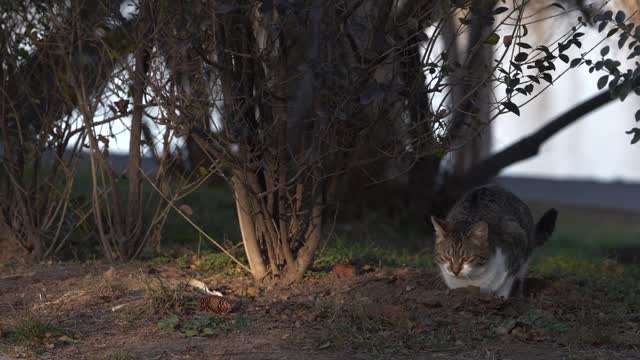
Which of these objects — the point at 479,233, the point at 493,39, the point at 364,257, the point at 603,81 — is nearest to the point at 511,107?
the point at 493,39

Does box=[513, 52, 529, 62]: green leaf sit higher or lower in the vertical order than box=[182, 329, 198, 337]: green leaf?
higher

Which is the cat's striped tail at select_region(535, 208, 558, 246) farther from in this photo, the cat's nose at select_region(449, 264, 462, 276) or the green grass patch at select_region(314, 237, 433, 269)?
the cat's nose at select_region(449, 264, 462, 276)

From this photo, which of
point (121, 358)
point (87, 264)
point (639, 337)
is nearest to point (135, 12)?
point (87, 264)

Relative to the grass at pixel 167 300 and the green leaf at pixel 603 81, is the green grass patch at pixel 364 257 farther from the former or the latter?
the green leaf at pixel 603 81

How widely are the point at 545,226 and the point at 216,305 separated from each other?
8.88 feet

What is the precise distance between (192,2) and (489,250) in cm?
241

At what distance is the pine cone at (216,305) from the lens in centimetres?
584

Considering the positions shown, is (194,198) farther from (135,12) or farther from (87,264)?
(135,12)

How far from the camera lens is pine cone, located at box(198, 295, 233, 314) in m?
5.84

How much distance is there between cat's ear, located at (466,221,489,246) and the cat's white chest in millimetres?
127

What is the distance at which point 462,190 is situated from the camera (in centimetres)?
1171

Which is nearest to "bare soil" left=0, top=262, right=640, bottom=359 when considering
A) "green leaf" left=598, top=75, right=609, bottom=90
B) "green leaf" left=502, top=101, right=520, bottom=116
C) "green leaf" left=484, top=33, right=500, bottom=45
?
"green leaf" left=502, top=101, right=520, bottom=116

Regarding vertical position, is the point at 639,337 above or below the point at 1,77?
below

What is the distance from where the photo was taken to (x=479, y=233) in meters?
6.12
